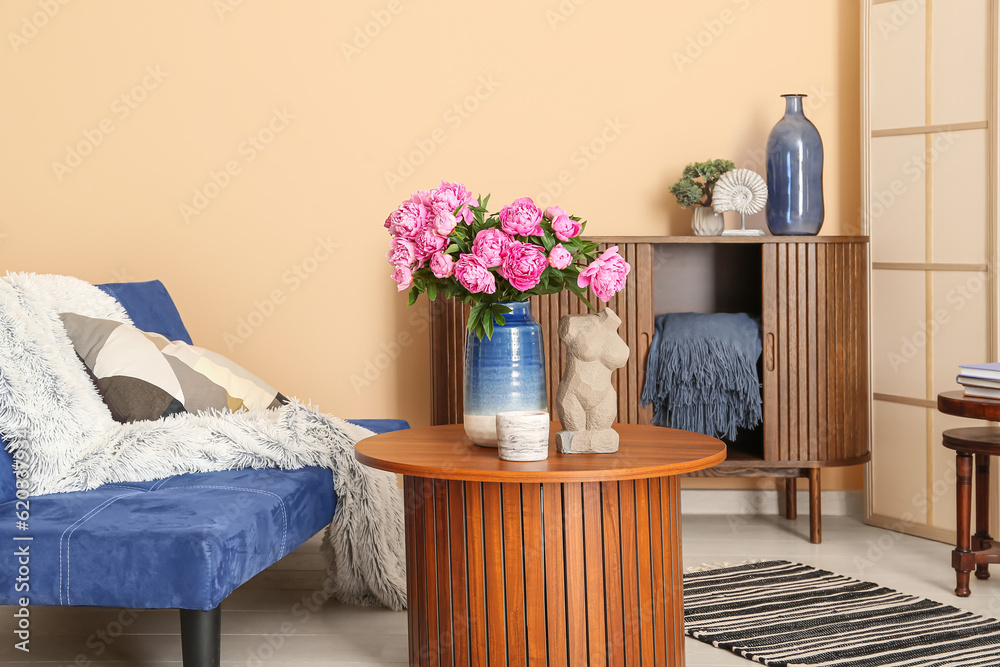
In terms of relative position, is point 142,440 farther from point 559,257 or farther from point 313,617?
point 559,257

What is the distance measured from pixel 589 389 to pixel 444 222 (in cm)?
44

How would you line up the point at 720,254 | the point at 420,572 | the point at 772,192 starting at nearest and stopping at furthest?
the point at 420,572 → the point at 772,192 → the point at 720,254

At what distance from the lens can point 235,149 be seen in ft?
11.5

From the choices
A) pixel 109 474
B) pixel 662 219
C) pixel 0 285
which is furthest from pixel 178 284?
pixel 662 219

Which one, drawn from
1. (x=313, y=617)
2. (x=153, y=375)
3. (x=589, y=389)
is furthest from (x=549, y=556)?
(x=153, y=375)

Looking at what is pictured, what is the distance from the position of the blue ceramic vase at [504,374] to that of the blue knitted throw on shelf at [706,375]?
3.95 ft

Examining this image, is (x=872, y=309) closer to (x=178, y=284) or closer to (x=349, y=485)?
(x=349, y=485)

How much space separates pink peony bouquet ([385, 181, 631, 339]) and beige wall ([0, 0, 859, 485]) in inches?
61.3

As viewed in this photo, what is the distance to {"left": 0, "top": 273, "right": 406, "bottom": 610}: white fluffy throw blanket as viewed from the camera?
2062mm

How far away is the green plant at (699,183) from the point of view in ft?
10.5

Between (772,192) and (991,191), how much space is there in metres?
0.66

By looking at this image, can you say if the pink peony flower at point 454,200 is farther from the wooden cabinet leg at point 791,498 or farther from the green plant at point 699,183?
the wooden cabinet leg at point 791,498

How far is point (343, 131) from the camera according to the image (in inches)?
137

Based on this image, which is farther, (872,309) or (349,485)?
(872,309)
